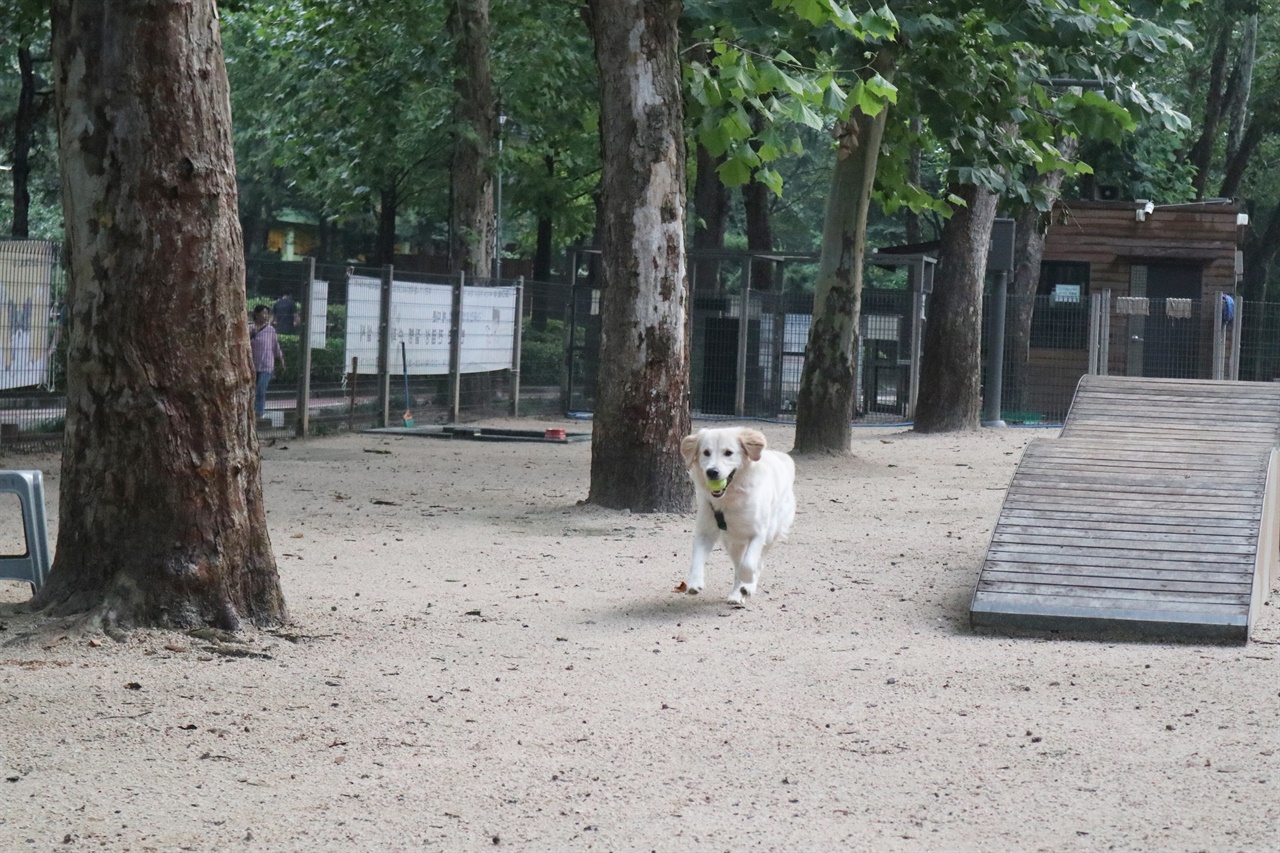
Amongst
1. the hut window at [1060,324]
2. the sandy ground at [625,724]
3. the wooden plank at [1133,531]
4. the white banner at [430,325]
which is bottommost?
the sandy ground at [625,724]

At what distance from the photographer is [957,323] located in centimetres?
2222

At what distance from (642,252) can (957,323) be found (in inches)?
418

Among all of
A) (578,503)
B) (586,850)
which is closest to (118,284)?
(586,850)

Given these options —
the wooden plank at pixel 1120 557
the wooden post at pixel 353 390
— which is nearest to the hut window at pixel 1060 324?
the wooden post at pixel 353 390

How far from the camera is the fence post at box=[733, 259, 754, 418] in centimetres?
2642

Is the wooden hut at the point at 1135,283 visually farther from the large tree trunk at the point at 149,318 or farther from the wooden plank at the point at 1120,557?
the large tree trunk at the point at 149,318

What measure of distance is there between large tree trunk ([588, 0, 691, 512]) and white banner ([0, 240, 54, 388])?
645cm

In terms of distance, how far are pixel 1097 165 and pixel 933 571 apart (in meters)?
27.1

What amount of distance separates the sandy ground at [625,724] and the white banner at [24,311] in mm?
6900

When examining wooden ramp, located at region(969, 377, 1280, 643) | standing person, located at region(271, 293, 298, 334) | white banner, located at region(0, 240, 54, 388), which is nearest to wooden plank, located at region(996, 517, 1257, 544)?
wooden ramp, located at region(969, 377, 1280, 643)

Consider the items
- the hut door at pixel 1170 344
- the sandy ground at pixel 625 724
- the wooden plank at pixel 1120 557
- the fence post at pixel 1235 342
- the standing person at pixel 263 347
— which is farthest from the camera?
the hut door at pixel 1170 344

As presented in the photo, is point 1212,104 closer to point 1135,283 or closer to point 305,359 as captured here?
point 1135,283

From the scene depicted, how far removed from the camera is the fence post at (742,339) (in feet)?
86.7

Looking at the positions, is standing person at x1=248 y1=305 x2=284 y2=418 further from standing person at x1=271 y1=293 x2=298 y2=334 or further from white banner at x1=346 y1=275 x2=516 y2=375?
white banner at x1=346 y1=275 x2=516 y2=375
